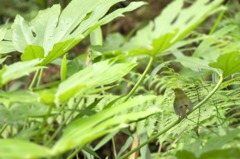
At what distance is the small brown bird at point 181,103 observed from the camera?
647 millimetres

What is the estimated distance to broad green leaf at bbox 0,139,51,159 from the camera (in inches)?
14.8

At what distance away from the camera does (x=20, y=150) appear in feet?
1.26

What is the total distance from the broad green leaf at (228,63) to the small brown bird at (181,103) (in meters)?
0.06

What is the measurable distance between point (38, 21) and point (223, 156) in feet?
1.17

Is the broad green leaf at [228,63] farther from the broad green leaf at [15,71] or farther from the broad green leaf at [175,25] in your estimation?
the broad green leaf at [15,71]

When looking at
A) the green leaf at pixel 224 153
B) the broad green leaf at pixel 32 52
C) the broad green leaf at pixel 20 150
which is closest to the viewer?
the broad green leaf at pixel 20 150

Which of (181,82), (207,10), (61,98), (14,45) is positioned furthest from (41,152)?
(181,82)

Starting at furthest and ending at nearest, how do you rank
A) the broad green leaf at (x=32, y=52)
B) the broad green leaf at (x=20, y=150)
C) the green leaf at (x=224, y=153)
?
the broad green leaf at (x=32, y=52) → the green leaf at (x=224, y=153) → the broad green leaf at (x=20, y=150)

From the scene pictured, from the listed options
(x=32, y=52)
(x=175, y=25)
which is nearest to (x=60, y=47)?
(x=32, y=52)

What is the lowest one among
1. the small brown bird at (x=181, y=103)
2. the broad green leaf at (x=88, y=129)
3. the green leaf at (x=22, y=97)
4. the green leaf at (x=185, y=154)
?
the green leaf at (x=185, y=154)

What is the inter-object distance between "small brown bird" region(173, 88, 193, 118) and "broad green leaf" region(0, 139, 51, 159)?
292 millimetres

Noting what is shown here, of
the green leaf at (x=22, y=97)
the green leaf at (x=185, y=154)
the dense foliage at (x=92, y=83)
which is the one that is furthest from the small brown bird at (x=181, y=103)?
the green leaf at (x=22, y=97)

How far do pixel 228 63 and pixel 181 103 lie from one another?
83mm

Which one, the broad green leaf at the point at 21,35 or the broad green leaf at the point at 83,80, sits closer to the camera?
the broad green leaf at the point at 83,80
